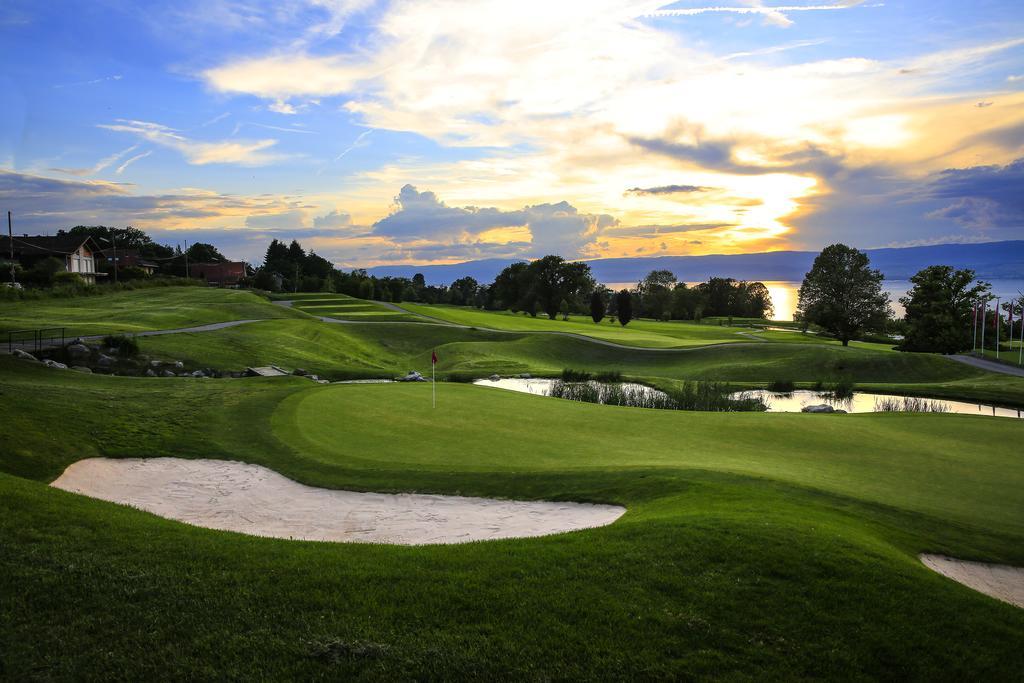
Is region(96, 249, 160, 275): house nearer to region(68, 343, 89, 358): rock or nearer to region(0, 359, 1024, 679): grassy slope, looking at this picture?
region(68, 343, 89, 358): rock

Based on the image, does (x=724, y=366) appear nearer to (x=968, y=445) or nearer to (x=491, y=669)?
(x=968, y=445)

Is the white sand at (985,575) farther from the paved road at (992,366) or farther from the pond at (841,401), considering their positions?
the paved road at (992,366)

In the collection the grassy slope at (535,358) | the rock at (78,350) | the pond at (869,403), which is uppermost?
the rock at (78,350)

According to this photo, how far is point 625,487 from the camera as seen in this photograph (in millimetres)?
11250

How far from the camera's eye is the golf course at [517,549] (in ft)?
18.0

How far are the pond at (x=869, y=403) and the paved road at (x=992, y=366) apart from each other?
1014cm

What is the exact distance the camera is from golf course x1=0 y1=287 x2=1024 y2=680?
5488 millimetres

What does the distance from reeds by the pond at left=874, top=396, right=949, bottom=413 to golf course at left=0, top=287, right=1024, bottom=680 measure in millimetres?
12958

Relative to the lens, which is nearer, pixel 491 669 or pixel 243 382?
pixel 491 669

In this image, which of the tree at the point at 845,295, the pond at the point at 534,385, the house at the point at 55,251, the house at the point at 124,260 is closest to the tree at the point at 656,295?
the tree at the point at 845,295

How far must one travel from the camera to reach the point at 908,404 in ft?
103

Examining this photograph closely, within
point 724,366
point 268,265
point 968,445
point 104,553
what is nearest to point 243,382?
point 104,553

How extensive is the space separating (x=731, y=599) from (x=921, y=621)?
185 cm

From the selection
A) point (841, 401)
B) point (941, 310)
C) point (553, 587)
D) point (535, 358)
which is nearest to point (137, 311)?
point (535, 358)
